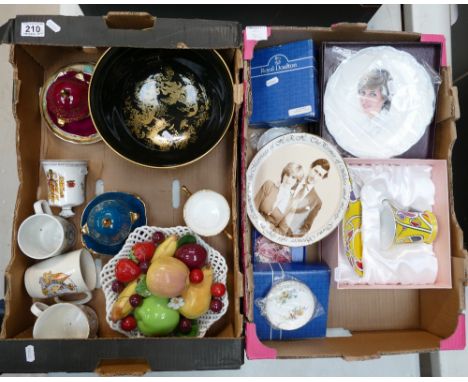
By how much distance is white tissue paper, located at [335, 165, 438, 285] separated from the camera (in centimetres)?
84

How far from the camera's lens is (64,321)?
0.79 meters

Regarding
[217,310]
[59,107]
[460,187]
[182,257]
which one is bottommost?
[217,310]

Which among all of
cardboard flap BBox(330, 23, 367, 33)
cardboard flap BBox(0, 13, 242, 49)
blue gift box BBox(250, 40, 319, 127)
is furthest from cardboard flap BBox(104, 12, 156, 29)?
cardboard flap BBox(330, 23, 367, 33)

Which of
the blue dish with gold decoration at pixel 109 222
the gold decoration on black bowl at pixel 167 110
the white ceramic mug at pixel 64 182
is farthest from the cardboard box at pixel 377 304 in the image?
the white ceramic mug at pixel 64 182

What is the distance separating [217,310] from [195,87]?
0.45 meters

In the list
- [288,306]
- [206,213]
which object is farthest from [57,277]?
[288,306]

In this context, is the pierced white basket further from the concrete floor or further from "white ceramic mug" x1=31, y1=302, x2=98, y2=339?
the concrete floor

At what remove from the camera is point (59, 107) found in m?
0.81

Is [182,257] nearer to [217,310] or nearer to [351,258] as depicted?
[217,310]

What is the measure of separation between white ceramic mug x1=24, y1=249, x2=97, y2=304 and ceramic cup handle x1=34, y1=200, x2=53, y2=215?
0.10 meters

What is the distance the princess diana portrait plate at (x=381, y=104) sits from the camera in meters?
0.83

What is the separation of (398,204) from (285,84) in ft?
1.18

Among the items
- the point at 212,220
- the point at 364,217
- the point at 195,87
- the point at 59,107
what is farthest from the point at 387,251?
the point at 59,107

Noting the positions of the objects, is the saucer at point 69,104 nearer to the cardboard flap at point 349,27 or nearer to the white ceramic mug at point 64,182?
the white ceramic mug at point 64,182
